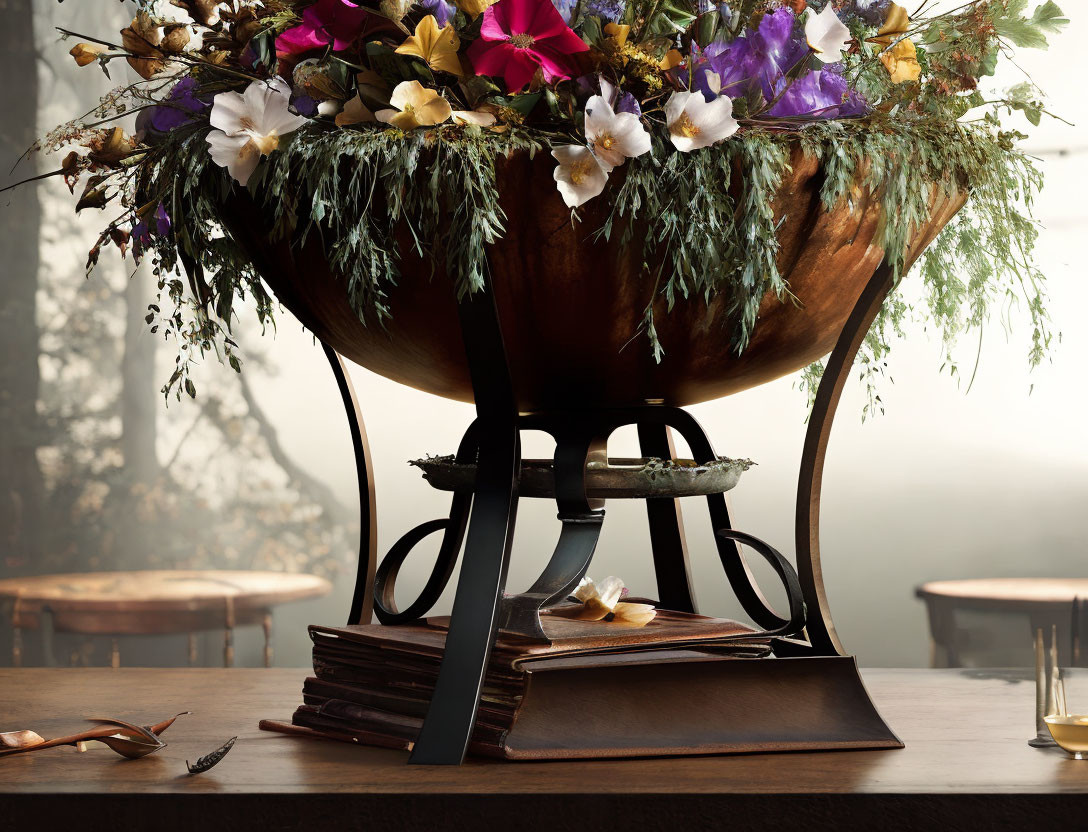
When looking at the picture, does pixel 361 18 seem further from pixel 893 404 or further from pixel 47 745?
pixel 893 404

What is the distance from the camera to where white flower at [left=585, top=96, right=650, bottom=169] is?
85 cm

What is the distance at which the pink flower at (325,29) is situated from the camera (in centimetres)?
90

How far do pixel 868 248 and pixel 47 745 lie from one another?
84 cm

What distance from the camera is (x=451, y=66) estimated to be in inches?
34.6

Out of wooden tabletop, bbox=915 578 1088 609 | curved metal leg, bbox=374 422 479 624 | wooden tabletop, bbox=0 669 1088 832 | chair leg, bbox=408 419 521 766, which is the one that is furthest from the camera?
wooden tabletop, bbox=915 578 1088 609

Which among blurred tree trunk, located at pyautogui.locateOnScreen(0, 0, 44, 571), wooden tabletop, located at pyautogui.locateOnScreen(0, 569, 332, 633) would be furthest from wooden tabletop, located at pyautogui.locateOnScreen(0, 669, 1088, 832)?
blurred tree trunk, located at pyautogui.locateOnScreen(0, 0, 44, 571)

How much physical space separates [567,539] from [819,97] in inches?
17.3

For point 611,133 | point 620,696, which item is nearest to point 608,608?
point 620,696

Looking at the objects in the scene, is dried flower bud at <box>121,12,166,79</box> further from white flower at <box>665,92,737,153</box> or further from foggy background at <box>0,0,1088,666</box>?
foggy background at <box>0,0,1088,666</box>

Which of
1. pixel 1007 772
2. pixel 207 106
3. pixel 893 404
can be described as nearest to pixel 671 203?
pixel 207 106

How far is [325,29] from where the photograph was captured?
0.91 metres

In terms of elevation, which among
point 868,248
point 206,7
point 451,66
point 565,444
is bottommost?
point 565,444

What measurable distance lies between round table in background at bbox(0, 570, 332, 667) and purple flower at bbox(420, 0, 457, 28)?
2646 millimetres

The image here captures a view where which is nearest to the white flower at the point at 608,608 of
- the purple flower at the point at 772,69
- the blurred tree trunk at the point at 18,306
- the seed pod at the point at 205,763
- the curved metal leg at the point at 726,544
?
the curved metal leg at the point at 726,544
